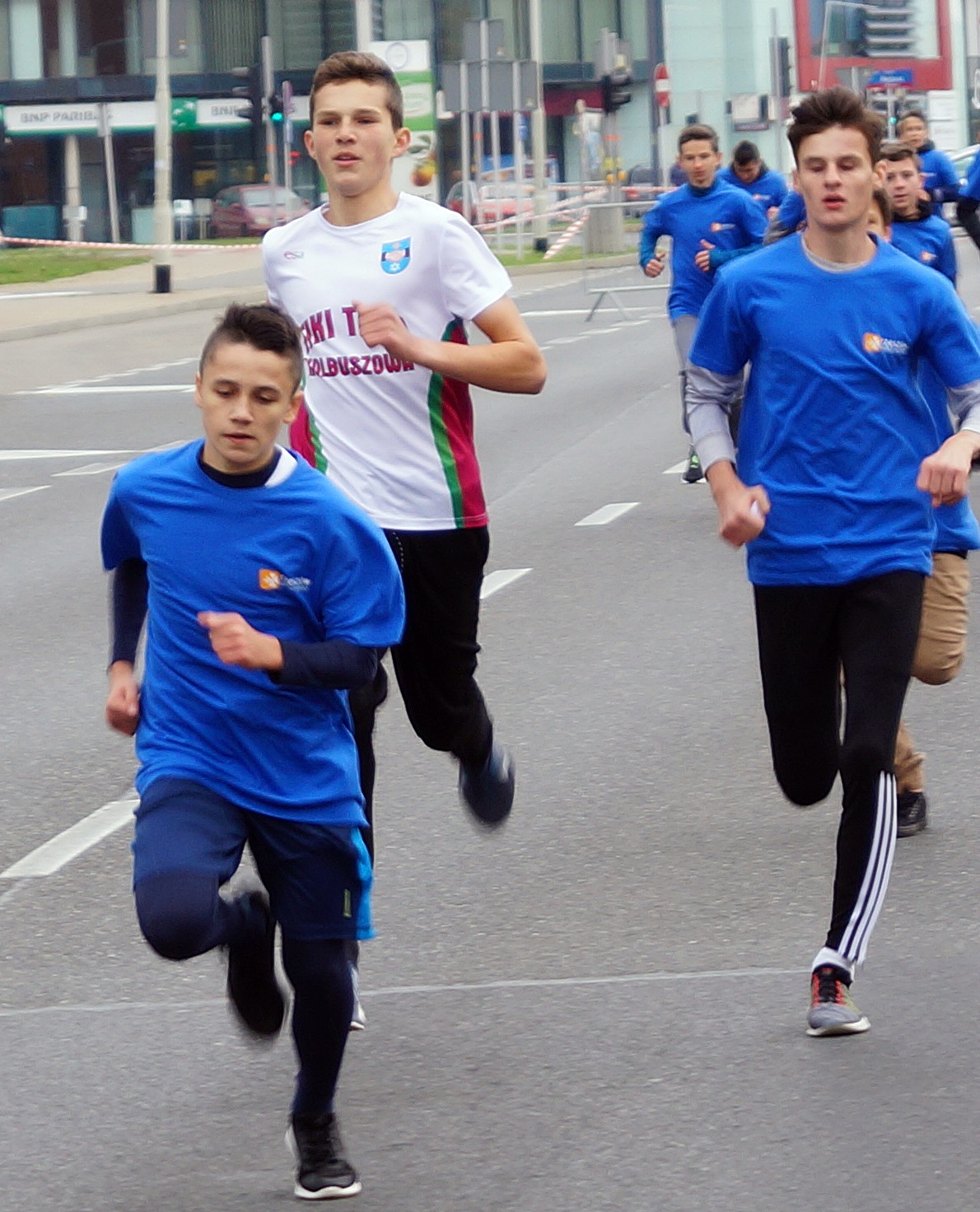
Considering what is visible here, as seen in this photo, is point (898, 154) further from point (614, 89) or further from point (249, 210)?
point (249, 210)

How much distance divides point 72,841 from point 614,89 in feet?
130

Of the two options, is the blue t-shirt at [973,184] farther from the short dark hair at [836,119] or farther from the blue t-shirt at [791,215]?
the short dark hair at [836,119]

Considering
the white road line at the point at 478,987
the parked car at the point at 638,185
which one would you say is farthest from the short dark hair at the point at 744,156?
the parked car at the point at 638,185

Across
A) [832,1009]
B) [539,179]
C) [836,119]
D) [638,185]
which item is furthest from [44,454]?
[638,185]

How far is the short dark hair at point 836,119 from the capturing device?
5.23 metres

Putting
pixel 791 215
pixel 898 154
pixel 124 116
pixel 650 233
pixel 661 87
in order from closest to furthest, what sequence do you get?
pixel 791 215, pixel 898 154, pixel 650 233, pixel 661 87, pixel 124 116

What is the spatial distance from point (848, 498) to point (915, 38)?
330 feet

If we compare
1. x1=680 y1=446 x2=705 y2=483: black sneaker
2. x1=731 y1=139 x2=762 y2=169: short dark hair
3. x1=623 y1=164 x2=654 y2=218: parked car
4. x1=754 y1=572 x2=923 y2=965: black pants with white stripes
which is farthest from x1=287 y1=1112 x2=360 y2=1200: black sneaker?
x1=623 y1=164 x2=654 y2=218: parked car

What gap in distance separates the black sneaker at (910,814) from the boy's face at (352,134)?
228 centimetres

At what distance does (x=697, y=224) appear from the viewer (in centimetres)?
1423

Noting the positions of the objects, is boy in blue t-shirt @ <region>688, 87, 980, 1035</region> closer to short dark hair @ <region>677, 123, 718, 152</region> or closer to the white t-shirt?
the white t-shirt

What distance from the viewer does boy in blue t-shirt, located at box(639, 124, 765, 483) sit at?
13961 mm

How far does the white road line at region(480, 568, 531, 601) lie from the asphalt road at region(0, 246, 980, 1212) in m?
0.66

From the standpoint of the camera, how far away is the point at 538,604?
1075 cm
